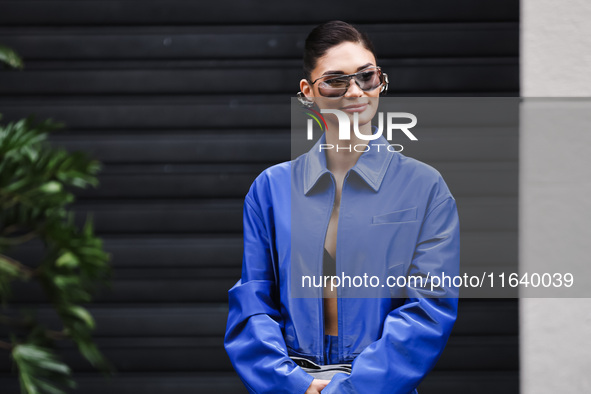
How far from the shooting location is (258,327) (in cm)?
208

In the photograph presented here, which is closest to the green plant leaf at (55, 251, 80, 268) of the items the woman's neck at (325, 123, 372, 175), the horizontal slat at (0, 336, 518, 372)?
the woman's neck at (325, 123, 372, 175)

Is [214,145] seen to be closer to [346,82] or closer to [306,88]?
[306,88]

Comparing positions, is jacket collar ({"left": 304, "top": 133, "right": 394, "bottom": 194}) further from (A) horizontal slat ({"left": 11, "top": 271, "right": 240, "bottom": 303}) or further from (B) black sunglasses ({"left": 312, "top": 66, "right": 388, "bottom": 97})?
(A) horizontal slat ({"left": 11, "top": 271, "right": 240, "bottom": 303})

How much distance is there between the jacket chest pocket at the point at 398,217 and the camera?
2.07 metres

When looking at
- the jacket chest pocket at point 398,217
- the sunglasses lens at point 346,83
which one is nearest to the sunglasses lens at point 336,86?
the sunglasses lens at point 346,83

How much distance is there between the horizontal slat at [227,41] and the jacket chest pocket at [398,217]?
1.54 m

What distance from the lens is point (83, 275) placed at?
77.1 inches

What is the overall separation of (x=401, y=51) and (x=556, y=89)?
2.62ft

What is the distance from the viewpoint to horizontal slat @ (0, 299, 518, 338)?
3344 millimetres

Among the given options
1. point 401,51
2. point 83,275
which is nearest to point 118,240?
point 83,275

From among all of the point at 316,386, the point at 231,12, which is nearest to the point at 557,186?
the point at 316,386

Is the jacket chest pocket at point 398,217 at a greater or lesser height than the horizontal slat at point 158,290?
greater

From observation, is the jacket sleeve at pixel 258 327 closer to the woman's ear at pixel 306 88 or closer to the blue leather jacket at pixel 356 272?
the blue leather jacket at pixel 356 272

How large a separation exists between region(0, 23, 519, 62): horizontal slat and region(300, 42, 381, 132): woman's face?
4.59 feet
